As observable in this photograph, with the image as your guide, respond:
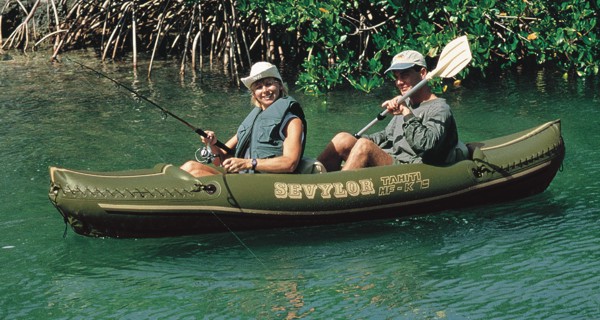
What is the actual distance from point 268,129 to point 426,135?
911 millimetres

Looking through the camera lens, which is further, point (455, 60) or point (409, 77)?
point (455, 60)

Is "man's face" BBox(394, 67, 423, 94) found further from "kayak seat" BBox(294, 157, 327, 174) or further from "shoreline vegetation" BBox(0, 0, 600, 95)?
"shoreline vegetation" BBox(0, 0, 600, 95)

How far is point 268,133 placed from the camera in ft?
20.4

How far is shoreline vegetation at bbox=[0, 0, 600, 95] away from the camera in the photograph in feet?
31.6

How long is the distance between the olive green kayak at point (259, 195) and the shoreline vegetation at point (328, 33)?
3.07m

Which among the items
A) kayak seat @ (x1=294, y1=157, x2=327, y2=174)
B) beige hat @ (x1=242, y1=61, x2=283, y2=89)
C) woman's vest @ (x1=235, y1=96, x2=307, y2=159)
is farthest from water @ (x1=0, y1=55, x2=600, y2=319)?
beige hat @ (x1=242, y1=61, x2=283, y2=89)

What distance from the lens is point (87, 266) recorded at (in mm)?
5902

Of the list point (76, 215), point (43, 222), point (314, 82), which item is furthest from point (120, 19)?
point (76, 215)

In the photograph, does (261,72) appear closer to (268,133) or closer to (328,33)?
(268,133)

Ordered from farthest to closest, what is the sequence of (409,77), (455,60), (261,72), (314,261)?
(455,60) → (409,77) → (261,72) → (314,261)

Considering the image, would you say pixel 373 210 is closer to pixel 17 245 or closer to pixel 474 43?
pixel 17 245

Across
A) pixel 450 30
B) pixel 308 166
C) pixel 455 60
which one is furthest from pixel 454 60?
pixel 450 30

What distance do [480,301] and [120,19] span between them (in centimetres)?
830

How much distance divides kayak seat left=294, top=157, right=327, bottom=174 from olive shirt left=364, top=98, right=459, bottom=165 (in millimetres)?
522
